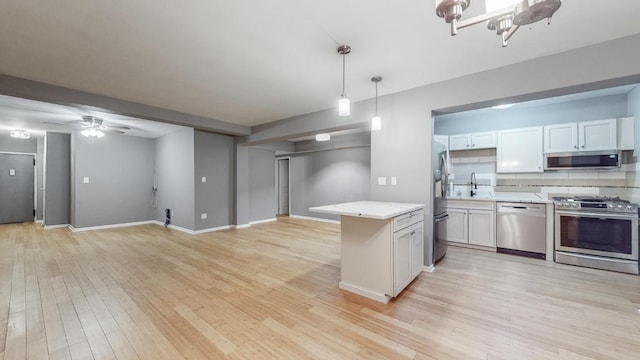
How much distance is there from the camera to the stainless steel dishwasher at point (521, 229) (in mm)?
3705

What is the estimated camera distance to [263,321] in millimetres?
2143

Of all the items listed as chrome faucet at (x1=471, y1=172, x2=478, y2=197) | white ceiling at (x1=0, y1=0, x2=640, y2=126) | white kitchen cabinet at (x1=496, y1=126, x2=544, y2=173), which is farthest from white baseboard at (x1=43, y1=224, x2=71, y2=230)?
white kitchen cabinet at (x1=496, y1=126, x2=544, y2=173)

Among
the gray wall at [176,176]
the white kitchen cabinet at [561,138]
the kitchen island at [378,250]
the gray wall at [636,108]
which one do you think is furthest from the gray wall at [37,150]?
the gray wall at [636,108]

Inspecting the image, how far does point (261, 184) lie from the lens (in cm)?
705

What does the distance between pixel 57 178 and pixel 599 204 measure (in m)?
10.7

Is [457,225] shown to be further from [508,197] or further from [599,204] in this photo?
[599,204]

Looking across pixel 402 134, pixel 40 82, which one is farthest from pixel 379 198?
pixel 40 82

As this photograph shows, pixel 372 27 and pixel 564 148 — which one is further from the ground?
pixel 372 27

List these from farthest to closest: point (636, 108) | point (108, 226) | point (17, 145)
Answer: point (17, 145)
point (108, 226)
point (636, 108)

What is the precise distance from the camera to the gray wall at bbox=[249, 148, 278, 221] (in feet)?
22.4

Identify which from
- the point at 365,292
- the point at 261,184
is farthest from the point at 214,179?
the point at 365,292

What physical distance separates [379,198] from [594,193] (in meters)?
3.39

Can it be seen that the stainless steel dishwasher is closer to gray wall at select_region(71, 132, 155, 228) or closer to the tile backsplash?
the tile backsplash

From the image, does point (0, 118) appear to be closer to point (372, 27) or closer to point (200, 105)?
point (200, 105)
